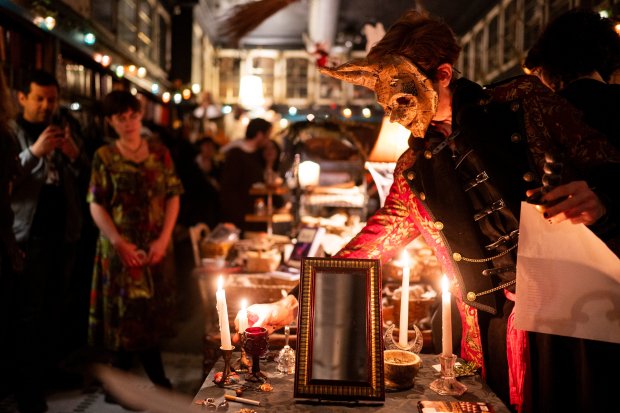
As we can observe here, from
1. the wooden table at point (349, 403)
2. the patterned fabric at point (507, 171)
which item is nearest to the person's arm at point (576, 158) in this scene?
the patterned fabric at point (507, 171)

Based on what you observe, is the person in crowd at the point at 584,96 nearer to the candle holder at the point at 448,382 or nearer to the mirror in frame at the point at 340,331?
the candle holder at the point at 448,382

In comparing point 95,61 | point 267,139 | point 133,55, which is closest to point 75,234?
point 267,139

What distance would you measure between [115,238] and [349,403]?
2.43 m

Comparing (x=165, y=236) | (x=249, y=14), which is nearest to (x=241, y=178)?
(x=165, y=236)

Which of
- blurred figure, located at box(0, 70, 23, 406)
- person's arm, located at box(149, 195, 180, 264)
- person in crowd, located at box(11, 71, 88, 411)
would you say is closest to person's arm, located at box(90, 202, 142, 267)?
person's arm, located at box(149, 195, 180, 264)

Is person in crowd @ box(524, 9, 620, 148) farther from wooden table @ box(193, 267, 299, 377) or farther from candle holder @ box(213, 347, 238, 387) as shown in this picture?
wooden table @ box(193, 267, 299, 377)

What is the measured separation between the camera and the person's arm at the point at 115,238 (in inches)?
128

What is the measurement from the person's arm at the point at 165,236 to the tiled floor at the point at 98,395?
95 centimetres

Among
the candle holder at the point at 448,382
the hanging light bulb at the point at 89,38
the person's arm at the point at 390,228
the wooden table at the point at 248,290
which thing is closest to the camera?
the candle holder at the point at 448,382

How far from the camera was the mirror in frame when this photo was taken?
121 cm

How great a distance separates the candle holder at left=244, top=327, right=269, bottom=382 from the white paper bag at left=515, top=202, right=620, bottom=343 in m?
0.63

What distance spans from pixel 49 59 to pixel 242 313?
13.5 feet

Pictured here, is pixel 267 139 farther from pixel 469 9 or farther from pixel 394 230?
pixel 469 9

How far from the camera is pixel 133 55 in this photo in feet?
25.2
